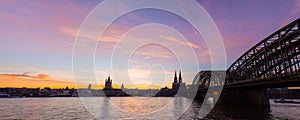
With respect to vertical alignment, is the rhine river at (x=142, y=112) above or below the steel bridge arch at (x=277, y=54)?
below

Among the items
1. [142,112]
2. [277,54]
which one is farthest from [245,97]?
[142,112]

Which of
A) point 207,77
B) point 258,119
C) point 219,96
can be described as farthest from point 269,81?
point 207,77

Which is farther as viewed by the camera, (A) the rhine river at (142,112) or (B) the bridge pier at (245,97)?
(B) the bridge pier at (245,97)

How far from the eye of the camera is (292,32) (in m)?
47.0

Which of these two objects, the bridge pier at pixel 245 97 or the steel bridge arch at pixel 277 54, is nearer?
the steel bridge arch at pixel 277 54

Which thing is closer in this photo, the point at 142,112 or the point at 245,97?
the point at 142,112

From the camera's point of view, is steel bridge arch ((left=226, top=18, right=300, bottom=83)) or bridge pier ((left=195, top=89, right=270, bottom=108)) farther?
bridge pier ((left=195, top=89, right=270, bottom=108))

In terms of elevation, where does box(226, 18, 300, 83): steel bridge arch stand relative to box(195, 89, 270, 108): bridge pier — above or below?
above

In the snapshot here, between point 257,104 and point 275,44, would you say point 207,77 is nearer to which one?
point 257,104

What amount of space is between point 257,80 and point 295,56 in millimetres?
19951

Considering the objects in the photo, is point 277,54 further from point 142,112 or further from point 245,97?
point 142,112

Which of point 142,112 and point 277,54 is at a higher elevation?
point 277,54

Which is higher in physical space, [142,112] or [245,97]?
[245,97]

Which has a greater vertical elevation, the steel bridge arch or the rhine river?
the steel bridge arch
